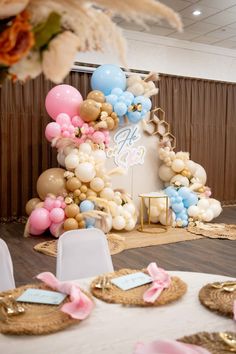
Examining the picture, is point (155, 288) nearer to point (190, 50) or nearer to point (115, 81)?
point (115, 81)

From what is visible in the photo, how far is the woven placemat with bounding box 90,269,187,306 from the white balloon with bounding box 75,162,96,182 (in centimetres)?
346

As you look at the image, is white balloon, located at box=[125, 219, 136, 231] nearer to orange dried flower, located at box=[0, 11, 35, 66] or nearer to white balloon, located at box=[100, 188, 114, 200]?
white balloon, located at box=[100, 188, 114, 200]

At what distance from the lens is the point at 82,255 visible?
2.17 metres

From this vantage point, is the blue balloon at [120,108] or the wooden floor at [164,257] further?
the blue balloon at [120,108]

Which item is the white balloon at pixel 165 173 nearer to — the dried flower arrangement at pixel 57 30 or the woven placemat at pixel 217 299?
the woven placemat at pixel 217 299

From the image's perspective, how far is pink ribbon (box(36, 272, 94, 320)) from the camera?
4.50 ft

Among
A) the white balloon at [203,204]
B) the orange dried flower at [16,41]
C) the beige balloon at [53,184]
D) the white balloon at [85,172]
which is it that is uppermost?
the orange dried flower at [16,41]

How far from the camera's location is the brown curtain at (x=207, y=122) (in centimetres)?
798

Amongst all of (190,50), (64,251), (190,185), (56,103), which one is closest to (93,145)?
(56,103)

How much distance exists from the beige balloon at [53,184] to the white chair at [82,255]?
122 inches

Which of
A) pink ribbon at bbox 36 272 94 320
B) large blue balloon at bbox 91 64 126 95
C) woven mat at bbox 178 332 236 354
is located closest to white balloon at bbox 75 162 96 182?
large blue balloon at bbox 91 64 126 95

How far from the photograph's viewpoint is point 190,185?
6246 millimetres

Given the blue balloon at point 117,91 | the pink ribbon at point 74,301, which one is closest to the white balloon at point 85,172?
the blue balloon at point 117,91

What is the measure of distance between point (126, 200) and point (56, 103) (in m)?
1.75
